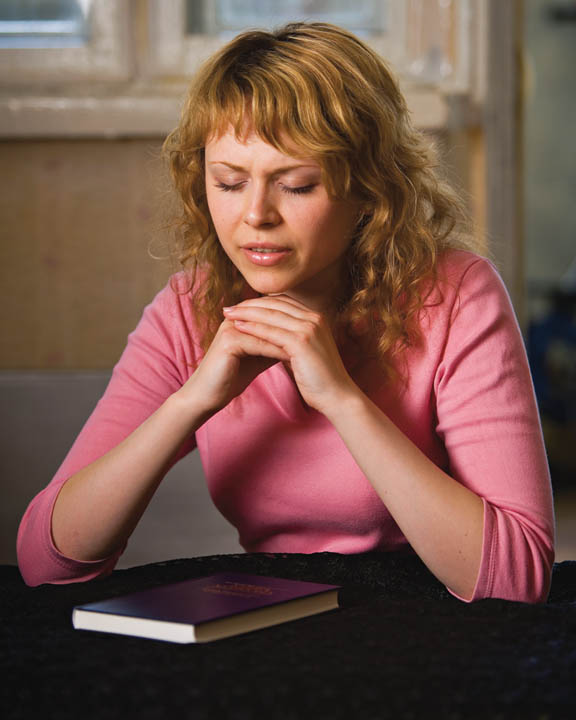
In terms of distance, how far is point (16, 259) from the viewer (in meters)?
2.46

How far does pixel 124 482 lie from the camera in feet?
4.08

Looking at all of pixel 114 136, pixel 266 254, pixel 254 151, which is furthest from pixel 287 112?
pixel 114 136

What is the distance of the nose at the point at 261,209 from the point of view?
119 centimetres

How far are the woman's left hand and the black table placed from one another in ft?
0.80

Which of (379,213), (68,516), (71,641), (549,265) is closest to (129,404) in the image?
(68,516)

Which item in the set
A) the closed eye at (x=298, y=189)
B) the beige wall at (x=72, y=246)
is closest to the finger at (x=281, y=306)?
the closed eye at (x=298, y=189)

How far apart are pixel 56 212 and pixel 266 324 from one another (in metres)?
1.39

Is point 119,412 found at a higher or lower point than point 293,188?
lower

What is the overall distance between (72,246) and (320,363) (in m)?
1.43

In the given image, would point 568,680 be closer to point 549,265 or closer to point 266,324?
point 266,324

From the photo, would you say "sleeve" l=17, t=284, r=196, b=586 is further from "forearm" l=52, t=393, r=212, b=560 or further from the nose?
the nose

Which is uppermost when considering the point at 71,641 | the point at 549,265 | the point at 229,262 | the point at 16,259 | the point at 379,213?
the point at 379,213

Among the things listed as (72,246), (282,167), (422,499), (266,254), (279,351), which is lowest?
(72,246)

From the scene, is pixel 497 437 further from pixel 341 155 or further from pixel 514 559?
pixel 341 155
